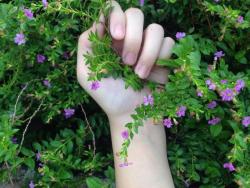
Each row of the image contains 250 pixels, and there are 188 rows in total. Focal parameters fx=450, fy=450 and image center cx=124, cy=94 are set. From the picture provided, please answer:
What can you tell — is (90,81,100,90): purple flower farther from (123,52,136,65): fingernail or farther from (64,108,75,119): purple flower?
(64,108,75,119): purple flower

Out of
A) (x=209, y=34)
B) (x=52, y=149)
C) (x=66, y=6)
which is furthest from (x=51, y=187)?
(x=209, y=34)

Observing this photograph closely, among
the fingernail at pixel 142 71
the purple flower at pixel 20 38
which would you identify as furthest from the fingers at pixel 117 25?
the purple flower at pixel 20 38

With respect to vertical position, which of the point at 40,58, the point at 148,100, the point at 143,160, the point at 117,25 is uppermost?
the point at 117,25

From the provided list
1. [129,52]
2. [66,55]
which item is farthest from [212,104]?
[66,55]

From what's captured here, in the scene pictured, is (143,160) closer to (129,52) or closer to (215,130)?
(215,130)

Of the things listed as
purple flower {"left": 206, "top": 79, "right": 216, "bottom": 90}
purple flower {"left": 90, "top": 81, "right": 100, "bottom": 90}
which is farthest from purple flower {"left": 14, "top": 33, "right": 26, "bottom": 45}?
purple flower {"left": 206, "top": 79, "right": 216, "bottom": 90}
